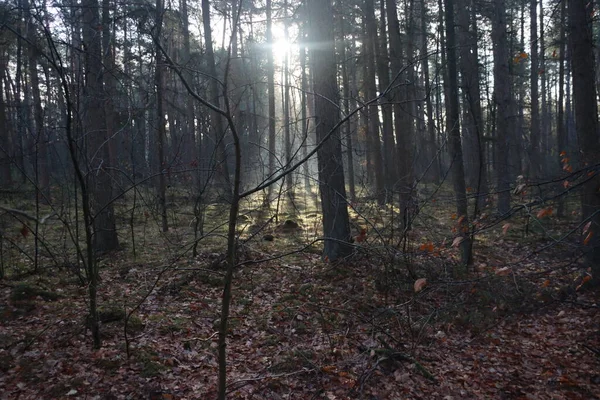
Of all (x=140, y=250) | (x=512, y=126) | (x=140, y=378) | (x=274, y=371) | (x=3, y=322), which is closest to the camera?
(x=140, y=378)

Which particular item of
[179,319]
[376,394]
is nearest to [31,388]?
[179,319]

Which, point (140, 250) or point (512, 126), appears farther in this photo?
point (512, 126)

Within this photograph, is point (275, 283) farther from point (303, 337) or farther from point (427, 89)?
point (427, 89)

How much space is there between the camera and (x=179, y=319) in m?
5.61

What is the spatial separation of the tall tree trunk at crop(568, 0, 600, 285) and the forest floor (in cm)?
126

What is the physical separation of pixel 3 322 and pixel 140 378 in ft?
6.83

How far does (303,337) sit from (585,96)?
5.92 meters

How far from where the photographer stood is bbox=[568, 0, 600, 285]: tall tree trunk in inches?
261

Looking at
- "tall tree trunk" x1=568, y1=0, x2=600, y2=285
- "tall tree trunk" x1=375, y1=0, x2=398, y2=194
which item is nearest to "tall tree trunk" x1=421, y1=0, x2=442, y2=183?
"tall tree trunk" x1=375, y1=0, x2=398, y2=194

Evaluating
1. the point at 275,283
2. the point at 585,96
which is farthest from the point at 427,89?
the point at 585,96

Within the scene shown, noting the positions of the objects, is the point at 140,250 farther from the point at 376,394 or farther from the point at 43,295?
the point at 376,394

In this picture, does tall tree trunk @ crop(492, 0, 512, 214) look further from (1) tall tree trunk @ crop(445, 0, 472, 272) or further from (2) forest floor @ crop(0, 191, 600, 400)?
(2) forest floor @ crop(0, 191, 600, 400)

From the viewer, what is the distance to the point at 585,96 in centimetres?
684

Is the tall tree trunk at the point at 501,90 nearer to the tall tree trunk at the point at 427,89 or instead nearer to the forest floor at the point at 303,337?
the tall tree trunk at the point at 427,89
